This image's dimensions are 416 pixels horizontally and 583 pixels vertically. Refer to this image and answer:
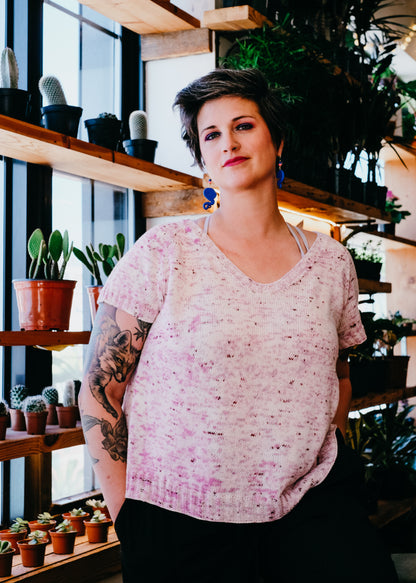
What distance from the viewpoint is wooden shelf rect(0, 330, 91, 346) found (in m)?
1.93

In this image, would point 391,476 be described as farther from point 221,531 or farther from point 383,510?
point 221,531

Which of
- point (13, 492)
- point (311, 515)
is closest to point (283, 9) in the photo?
point (13, 492)

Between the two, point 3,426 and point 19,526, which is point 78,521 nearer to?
point 19,526

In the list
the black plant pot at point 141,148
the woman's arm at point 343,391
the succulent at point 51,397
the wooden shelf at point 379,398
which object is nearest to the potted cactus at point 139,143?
the black plant pot at point 141,148

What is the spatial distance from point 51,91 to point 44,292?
64 centimetres

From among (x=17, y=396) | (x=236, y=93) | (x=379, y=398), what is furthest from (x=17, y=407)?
(x=379, y=398)

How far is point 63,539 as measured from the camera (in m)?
2.31

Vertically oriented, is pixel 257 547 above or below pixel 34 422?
below

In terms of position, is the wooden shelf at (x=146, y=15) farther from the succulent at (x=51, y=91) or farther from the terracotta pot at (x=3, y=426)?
the terracotta pot at (x=3, y=426)

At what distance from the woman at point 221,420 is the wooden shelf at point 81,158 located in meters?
0.75

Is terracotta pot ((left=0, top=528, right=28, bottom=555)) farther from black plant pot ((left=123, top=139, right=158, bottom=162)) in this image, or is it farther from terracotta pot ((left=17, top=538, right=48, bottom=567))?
black plant pot ((left=123, top=139, right=158, bottom=162))

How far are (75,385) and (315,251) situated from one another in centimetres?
117

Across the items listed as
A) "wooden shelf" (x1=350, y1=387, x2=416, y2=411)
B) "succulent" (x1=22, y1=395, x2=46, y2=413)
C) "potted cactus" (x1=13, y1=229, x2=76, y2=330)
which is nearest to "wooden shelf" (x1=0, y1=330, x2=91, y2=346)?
Answer: "potted cactus" (x1=13, y1=229, x2=76, y2=330)

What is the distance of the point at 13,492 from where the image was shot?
2.55 meters
